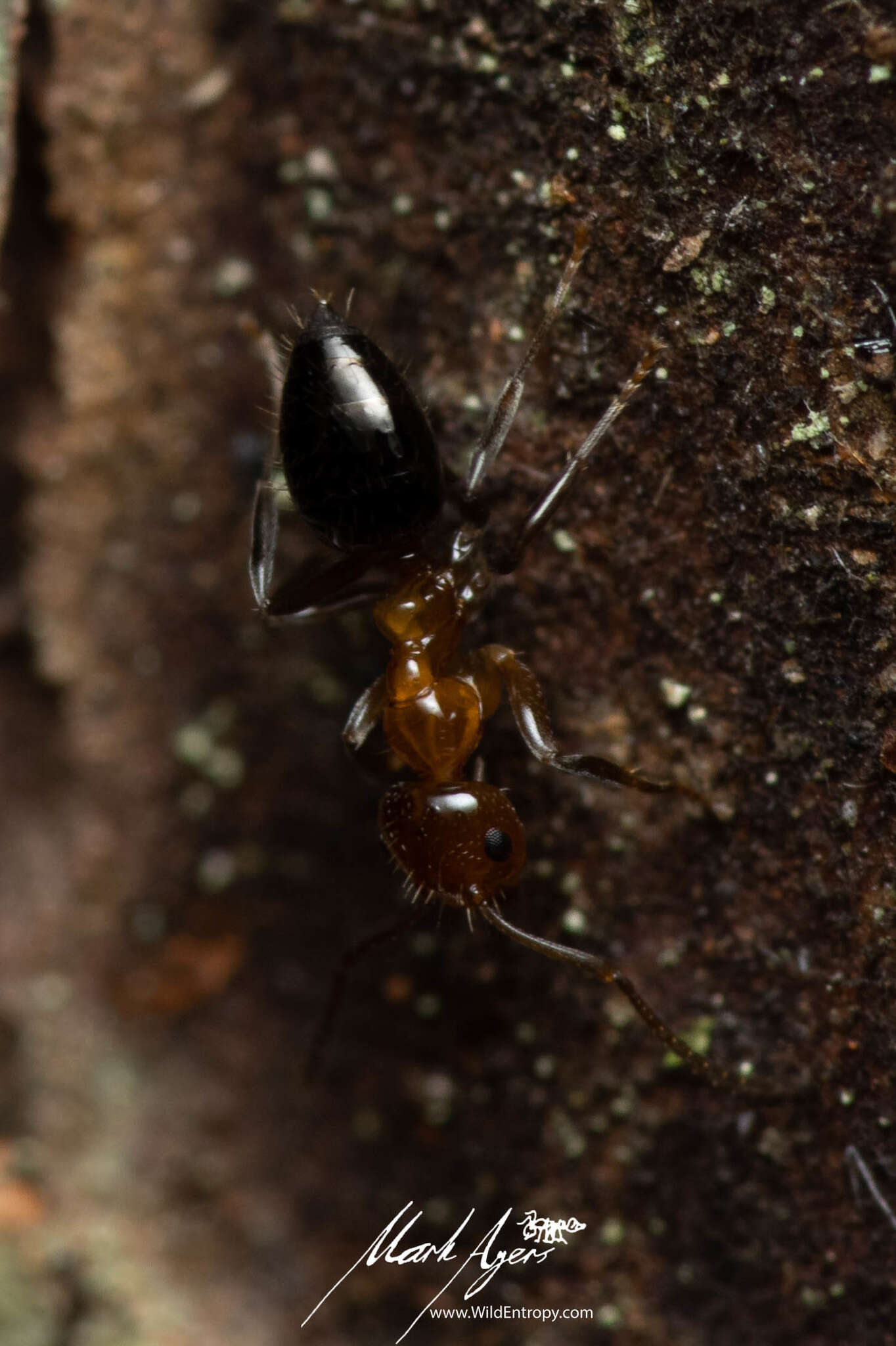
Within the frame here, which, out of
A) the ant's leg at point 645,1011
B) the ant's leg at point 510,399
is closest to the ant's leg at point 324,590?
the ant's leg at point 510,399

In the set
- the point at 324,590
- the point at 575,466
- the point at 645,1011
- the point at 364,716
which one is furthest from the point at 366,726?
the point at 645,1011

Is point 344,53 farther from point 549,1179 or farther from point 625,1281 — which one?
point 625,1281

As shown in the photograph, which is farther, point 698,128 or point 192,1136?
point 192,1136

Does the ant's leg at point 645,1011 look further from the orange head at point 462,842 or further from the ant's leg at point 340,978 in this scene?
the ant's leg at point 340,978

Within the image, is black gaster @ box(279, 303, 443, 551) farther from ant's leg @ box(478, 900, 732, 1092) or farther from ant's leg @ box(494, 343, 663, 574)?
ant's leg @ box(478, 900, 732, 1092)

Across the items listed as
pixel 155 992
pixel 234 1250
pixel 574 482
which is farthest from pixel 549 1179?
pixel 574 482

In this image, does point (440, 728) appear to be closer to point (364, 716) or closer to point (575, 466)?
point (364, 716)
